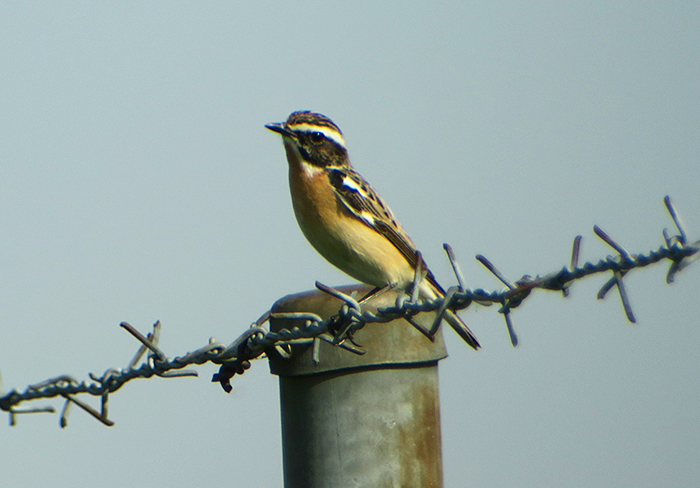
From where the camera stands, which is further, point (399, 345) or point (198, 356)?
point (198, 356)

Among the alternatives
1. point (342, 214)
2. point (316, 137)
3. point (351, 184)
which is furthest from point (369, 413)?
point (316, 137)

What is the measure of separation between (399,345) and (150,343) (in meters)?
1.28

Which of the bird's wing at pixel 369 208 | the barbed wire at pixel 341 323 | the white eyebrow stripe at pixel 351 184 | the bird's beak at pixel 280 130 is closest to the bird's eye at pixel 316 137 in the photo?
the bird's beak at pixel 280 130

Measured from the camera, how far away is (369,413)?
361 cm

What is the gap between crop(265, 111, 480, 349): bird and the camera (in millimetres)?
6418

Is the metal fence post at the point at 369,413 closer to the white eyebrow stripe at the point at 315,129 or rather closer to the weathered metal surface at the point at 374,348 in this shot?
the weathered metal surface at the point at 374,348

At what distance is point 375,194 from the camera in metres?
6.98

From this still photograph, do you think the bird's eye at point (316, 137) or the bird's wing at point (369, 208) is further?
the bird's eye at point (316, 137)

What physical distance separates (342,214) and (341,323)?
2970 millimetres

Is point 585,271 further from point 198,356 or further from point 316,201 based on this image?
point 316,201

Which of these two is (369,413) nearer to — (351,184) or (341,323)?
(341,323)

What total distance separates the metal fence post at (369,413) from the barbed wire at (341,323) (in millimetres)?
80

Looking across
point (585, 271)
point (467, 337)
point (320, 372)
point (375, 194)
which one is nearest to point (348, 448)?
point (320, 372)

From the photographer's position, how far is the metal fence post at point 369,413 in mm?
3594
